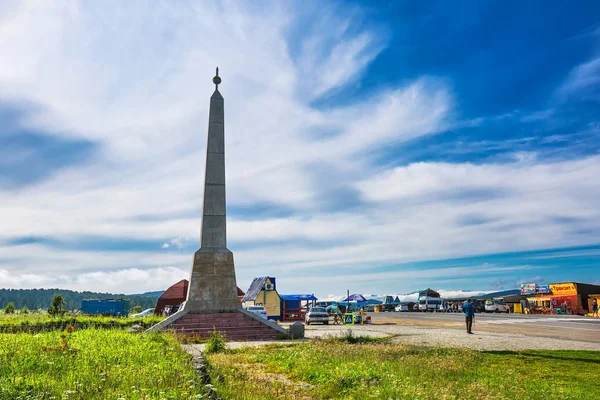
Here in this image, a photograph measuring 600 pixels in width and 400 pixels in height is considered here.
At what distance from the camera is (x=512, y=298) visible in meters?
64.8

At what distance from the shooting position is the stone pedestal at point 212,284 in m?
21.1

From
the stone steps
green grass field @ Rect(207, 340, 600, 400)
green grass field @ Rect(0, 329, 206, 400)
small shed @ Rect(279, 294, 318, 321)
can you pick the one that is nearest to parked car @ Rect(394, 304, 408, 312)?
small shed @ Rect(279, 294, 318, 321)

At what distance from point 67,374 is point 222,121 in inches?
720

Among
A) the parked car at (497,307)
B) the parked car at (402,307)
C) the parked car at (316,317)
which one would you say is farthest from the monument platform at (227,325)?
the parked car at (402,307)

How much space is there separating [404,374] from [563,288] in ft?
169

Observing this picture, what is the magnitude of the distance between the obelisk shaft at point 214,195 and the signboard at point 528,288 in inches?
2169

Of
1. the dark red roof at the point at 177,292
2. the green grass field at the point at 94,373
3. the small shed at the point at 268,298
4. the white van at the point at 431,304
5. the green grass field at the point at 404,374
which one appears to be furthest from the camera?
the white van at the point at 431,304

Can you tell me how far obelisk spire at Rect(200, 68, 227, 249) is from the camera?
871 inches

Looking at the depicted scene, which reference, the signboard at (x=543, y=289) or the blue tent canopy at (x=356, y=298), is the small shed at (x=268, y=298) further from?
the signboard at (x=543, y=289)

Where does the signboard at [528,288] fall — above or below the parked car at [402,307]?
above

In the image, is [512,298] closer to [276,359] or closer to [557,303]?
[557,303]

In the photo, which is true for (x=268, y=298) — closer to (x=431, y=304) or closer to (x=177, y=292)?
(x=177, y=292)

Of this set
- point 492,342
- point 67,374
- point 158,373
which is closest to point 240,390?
point 158,373

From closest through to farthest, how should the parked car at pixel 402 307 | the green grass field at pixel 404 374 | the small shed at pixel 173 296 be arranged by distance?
the green grass field at pixel 404 374, the small shed at pixel 173 296, the parked car at pixel 402 307
